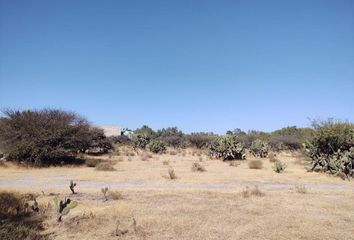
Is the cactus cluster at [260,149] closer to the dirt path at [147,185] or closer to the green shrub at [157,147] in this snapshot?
the green shrub at [157,147]

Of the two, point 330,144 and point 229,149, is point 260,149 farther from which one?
point 330,144

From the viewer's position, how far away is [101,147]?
38281mm

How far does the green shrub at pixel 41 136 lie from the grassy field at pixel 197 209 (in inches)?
240

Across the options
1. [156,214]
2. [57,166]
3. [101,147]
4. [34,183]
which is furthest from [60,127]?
[156,214]

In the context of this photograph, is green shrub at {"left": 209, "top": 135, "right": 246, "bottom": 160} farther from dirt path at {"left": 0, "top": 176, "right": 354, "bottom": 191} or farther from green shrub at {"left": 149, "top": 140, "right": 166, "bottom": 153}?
dirt path at {"left": 0, "top": 176, "right": 354, "bottom": 191}

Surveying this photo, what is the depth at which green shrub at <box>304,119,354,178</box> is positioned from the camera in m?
21.3

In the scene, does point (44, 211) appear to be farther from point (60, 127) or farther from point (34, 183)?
point (60, 127)

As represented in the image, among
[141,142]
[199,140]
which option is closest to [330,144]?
[141,142]

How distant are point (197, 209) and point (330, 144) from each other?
14542 millimetres

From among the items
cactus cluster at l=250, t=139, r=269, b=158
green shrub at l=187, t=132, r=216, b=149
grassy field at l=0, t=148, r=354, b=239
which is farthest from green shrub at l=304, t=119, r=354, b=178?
green shrub at l=187, t=132, r=216, b=149

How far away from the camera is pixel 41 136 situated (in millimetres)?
24812

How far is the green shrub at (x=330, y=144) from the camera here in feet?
69.8

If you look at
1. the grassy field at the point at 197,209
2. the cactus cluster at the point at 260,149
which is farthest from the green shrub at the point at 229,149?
the grassy field at the point at 197,209

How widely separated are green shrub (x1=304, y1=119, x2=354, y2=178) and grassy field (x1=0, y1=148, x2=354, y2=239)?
336cm
